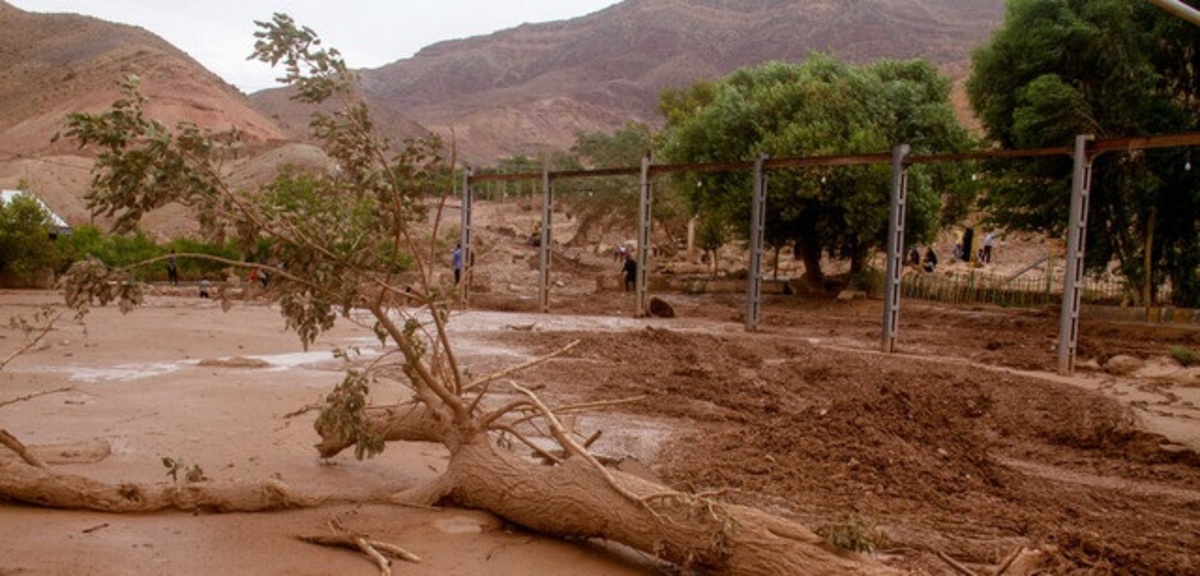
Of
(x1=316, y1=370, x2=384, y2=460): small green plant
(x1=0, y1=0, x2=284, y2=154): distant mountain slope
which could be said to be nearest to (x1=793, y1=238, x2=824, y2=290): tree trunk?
(x1=316, y1=370, x2=384, y2=460): small green plant

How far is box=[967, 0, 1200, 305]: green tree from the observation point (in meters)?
20.4

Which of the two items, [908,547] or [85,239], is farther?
[85,239]

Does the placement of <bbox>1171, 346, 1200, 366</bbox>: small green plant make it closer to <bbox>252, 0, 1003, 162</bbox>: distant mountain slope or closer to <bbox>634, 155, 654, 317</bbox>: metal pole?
<bbox>634, 155, 654, 317</bbox>: metal pole

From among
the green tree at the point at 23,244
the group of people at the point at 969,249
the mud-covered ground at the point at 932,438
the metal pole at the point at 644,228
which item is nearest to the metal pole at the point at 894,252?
the mud-covered ground at the point at 932,438

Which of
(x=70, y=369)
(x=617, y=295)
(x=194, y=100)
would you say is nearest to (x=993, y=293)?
(x=617, y=295)

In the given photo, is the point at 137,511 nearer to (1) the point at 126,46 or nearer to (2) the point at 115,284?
(2) the point at 115,284

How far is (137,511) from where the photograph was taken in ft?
16.8

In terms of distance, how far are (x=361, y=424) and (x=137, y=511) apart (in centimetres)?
122

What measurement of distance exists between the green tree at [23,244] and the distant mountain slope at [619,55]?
82057 millimetres

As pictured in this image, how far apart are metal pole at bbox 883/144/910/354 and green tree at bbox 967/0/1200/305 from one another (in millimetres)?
6259

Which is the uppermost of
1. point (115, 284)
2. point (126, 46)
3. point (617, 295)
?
point (126, 46)

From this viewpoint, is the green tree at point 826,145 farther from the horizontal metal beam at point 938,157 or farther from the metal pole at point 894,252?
the metal pole at point 894,252

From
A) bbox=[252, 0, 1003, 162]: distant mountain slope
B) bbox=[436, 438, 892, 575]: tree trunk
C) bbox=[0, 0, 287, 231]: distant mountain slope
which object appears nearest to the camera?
bbox=[436, 438, 892, 575]: tree trunk

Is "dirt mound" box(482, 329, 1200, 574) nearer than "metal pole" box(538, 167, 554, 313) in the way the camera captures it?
Yes
